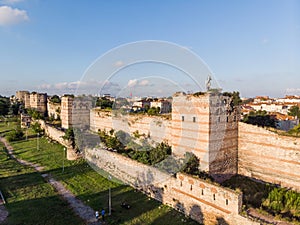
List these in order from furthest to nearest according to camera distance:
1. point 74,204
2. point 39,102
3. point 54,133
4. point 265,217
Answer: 1. point 39,102
2. point 54,133
3. point 74,204
4. point 265,217

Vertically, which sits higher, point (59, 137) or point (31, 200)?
point (59, 137)

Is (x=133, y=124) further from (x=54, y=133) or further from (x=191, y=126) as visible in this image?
(x=54, y=133)

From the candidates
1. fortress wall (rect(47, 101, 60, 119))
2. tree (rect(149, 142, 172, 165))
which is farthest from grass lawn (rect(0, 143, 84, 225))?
fortress wall (rect(47, 101, 60, 119))

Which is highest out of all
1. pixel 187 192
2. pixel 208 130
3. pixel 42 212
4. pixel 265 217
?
pixel 208 130

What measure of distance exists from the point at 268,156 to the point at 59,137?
17.4m

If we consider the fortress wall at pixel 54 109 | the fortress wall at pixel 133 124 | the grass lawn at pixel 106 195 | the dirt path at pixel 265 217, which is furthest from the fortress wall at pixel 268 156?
the fortress wall at pixel 54 109

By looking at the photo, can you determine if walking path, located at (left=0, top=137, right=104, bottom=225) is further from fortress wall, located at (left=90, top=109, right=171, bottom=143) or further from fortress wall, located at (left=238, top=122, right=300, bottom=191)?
fortress wall, located at (left=238, top=122, right=300, bottom=191)

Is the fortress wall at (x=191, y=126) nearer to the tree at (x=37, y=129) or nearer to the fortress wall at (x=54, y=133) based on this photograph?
the fortress wall at (x=54, y=133)

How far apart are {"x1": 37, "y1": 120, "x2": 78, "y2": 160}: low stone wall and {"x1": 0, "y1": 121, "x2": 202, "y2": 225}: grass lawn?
0.53 m

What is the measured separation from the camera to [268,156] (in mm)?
11719

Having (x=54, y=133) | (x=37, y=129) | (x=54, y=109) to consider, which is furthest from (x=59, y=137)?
(x=54, y=109)

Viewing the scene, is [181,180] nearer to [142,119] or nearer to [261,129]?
[261,129]

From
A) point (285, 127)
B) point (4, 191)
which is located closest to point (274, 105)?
point (285, 127)

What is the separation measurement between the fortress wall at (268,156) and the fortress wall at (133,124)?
473cm
